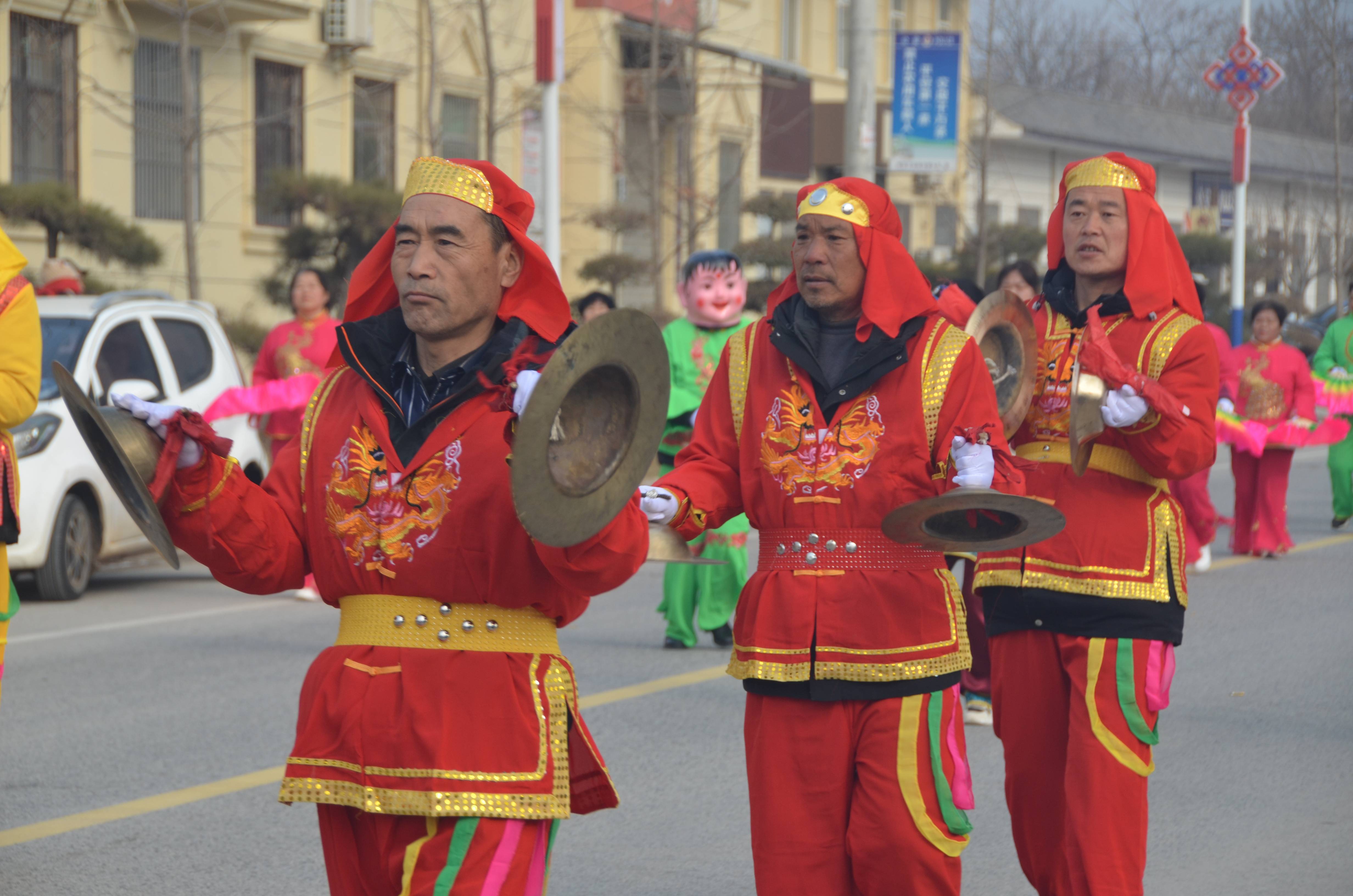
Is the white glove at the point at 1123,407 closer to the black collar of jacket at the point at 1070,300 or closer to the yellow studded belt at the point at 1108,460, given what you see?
the yellow studded belt at the point at 1108,460

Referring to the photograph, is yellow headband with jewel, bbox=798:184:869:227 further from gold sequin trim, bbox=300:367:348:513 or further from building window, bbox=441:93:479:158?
building window, bbox=441:93:479:158

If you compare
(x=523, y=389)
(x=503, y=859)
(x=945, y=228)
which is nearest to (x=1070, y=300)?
(x=523, y=389)

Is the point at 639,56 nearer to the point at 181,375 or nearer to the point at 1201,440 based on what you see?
the point at 181,375

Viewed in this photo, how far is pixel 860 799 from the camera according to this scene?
392cm

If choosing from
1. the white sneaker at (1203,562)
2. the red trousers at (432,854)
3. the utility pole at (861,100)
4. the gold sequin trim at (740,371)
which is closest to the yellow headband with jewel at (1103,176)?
the gold sequin trim at (740,371)

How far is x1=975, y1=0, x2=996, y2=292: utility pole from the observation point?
26.2 m

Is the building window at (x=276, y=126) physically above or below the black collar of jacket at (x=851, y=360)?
above

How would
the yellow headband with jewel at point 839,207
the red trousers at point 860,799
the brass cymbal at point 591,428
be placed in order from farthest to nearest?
the yellow headband with jewel at point 839,207 < the red trousers at point 860,799 < the brass cymbal at point 591,428

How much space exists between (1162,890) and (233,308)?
17539 mm

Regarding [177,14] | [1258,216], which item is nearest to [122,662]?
[177,14]

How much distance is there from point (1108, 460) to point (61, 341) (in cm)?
846

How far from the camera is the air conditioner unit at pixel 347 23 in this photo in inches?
856

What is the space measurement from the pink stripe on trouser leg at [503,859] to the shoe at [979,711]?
4.93 m

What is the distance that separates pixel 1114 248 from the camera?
491 centimetres
